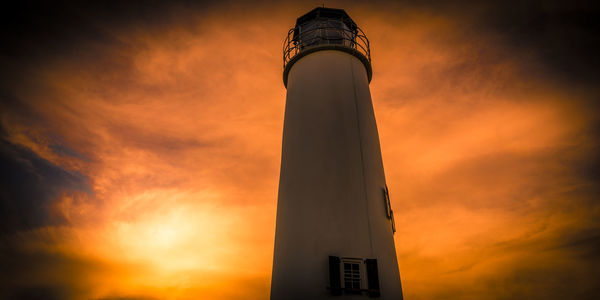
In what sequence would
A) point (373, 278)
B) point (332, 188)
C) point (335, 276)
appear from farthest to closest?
point (332, 188), point (373, 278), point (335, 276)

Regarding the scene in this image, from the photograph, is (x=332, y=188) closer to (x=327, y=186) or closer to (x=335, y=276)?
(x=327, y=186)

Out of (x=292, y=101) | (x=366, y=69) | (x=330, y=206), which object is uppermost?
(x=366, y=69)

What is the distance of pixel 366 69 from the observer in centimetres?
1557

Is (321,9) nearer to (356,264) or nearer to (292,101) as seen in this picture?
(292,101)

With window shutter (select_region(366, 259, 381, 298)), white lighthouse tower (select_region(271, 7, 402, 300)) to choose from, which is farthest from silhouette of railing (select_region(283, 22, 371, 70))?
window shutter (select_region(366, 259, 381, 298))

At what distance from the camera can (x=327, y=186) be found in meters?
11.5

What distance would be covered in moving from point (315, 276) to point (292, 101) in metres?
7.14

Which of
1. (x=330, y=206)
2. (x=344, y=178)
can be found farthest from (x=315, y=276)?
(x=344, y=178)

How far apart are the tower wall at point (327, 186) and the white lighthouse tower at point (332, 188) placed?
30 millimetres

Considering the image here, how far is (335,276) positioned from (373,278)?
1.18 metres

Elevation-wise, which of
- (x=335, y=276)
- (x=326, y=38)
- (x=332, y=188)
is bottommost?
(x=335, y=276)

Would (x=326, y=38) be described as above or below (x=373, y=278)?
above

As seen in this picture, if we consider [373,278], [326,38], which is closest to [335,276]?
[373,278]

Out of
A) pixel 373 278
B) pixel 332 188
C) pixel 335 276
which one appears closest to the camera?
pixel 335 276
